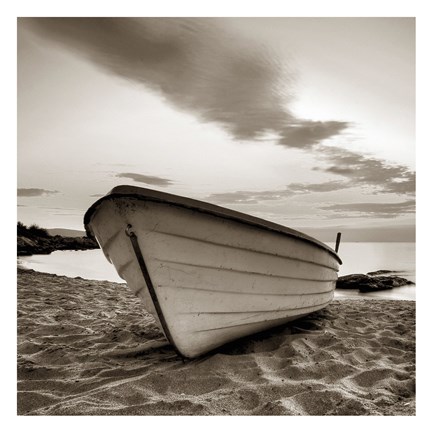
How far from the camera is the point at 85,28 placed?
313 cm

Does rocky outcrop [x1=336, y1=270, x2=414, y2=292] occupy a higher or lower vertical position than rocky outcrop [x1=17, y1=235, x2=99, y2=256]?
lower

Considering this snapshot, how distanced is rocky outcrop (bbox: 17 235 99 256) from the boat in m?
8.30

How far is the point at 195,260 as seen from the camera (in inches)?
89.2

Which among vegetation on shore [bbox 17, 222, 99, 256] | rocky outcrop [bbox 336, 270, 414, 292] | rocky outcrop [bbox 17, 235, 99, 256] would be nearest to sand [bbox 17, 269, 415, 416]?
rocky outcrop [bbox 336, 270, 414, 292]

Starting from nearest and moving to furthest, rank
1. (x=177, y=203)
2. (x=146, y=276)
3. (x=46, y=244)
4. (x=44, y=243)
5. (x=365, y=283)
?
(x=177, y=203) → (x=146, y=276) → (x=365, y=283) → (x=44, y=243) → (x=46, y=244)

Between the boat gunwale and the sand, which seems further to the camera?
the boat gunwale

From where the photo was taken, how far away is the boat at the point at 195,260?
83.9 inches

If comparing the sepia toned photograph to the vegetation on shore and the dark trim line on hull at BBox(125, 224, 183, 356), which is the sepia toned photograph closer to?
the dark trim line on hull at BBox(125, 224, 183, 356)

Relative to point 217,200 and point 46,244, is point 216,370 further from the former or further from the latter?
point 46,244

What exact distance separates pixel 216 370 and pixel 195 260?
699mm

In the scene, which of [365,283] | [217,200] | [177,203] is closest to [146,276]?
[177,203]

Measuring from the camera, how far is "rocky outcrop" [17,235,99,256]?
10985 millimetres

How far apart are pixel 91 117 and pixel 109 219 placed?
164cm

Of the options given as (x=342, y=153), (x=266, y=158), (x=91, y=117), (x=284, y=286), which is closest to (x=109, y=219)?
(x=284, y=286)
